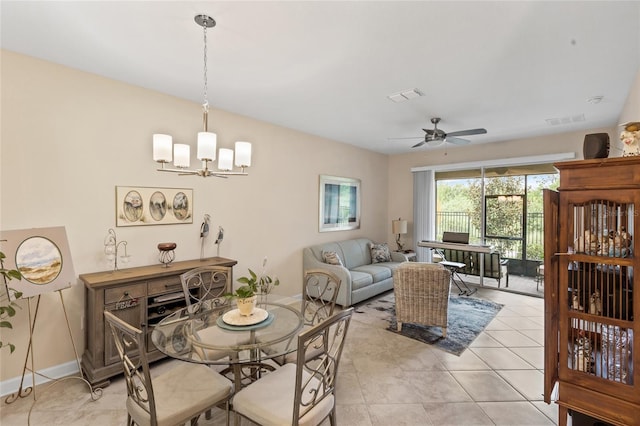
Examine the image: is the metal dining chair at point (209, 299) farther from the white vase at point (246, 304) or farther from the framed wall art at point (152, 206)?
the framed wall art at point (152, 206)

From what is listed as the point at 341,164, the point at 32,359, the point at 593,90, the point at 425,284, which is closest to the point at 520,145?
the point at 593,90

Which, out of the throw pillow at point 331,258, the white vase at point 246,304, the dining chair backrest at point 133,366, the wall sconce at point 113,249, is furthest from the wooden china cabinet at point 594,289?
the wall sconce at point 113,249

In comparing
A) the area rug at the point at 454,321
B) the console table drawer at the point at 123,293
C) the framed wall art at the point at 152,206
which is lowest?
the area rug at the point at 454,321

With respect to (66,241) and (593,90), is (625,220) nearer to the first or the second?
(593,90)

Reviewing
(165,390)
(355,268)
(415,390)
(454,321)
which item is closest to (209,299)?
(165,390)

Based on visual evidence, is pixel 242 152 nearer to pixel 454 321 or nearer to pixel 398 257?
pixel 454 321

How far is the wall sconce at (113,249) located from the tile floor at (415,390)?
1.08m

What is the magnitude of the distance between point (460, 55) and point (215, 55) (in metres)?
A: 2.04

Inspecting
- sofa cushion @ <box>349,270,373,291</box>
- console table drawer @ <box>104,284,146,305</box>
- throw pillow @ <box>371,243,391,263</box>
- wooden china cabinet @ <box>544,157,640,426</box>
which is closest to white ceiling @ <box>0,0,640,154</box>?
wooden china cabinet @ <box>544,157,640,426</box>

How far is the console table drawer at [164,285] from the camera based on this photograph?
278 centimetres

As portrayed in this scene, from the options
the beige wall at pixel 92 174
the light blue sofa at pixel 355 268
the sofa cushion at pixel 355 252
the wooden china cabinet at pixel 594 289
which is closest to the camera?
the wooden china cabinet at pixel 594 289

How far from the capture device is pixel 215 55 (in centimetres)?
244

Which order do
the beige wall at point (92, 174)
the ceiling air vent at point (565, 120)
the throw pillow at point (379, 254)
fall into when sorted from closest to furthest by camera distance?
1. the beige wall at point (92, 174)
2. the ceiling air vent at point (565, 120)
3. the throw pillow at point (379, 254)

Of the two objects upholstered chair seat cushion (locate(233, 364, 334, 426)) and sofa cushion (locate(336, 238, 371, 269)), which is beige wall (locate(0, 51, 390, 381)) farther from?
upholstered chair seat cushion (locate(233, 364, 334, 426))
